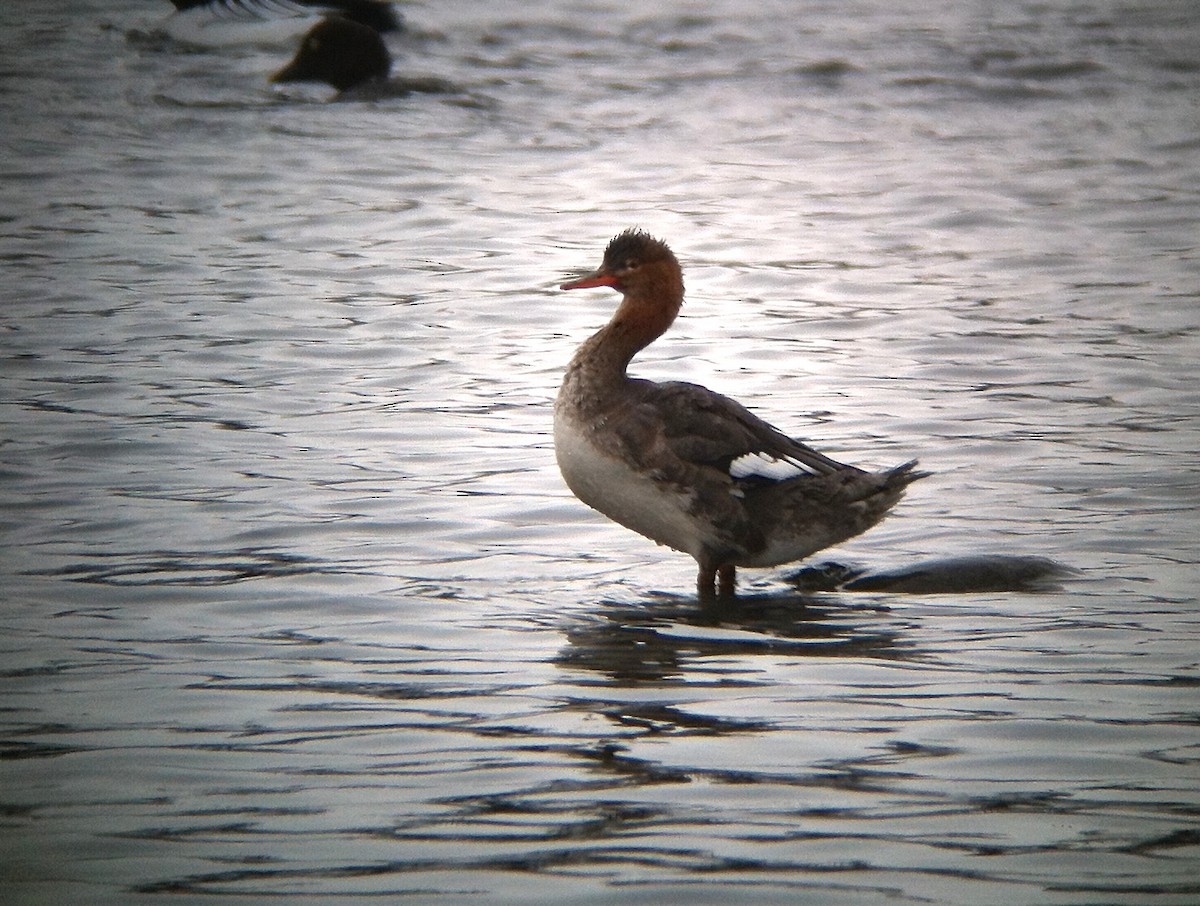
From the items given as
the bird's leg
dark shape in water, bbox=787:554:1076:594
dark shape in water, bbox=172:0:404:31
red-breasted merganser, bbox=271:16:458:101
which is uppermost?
dark shape in water, bbox=172:0:404:31

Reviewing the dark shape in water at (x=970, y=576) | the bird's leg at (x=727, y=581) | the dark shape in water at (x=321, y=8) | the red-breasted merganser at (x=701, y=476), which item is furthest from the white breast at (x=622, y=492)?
the dark shape in water at (x=321, y=8)

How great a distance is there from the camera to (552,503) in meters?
7.82

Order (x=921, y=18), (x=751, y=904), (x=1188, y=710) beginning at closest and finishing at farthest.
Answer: (x=751, y=904) → (x=1188, y=710) → (x=921, y=18)

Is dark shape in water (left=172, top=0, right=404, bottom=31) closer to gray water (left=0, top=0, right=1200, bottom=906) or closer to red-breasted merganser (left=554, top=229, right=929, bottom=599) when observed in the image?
gray water (left=0, top=0, right=1200, bottom=906)

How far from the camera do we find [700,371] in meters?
10.1

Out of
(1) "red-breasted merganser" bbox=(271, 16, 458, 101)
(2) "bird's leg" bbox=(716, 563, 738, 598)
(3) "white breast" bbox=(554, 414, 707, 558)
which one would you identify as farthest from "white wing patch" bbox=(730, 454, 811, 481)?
(1) "red-breasted merganser" bbox=(271, 16, 458, 101)

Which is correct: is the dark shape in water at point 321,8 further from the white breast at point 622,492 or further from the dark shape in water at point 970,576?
the dark shape in water at point 970,576

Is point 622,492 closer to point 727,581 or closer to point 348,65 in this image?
point 727,581

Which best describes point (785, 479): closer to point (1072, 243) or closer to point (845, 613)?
point (845, 613)

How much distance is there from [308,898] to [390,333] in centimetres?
743

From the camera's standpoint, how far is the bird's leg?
665cm

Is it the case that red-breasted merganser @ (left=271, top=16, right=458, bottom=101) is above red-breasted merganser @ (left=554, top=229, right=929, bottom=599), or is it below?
above

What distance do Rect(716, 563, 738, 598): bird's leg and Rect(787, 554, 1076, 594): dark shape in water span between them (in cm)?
41

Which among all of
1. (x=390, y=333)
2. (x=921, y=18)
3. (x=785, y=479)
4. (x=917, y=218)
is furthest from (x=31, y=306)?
(x=921, y=18)
